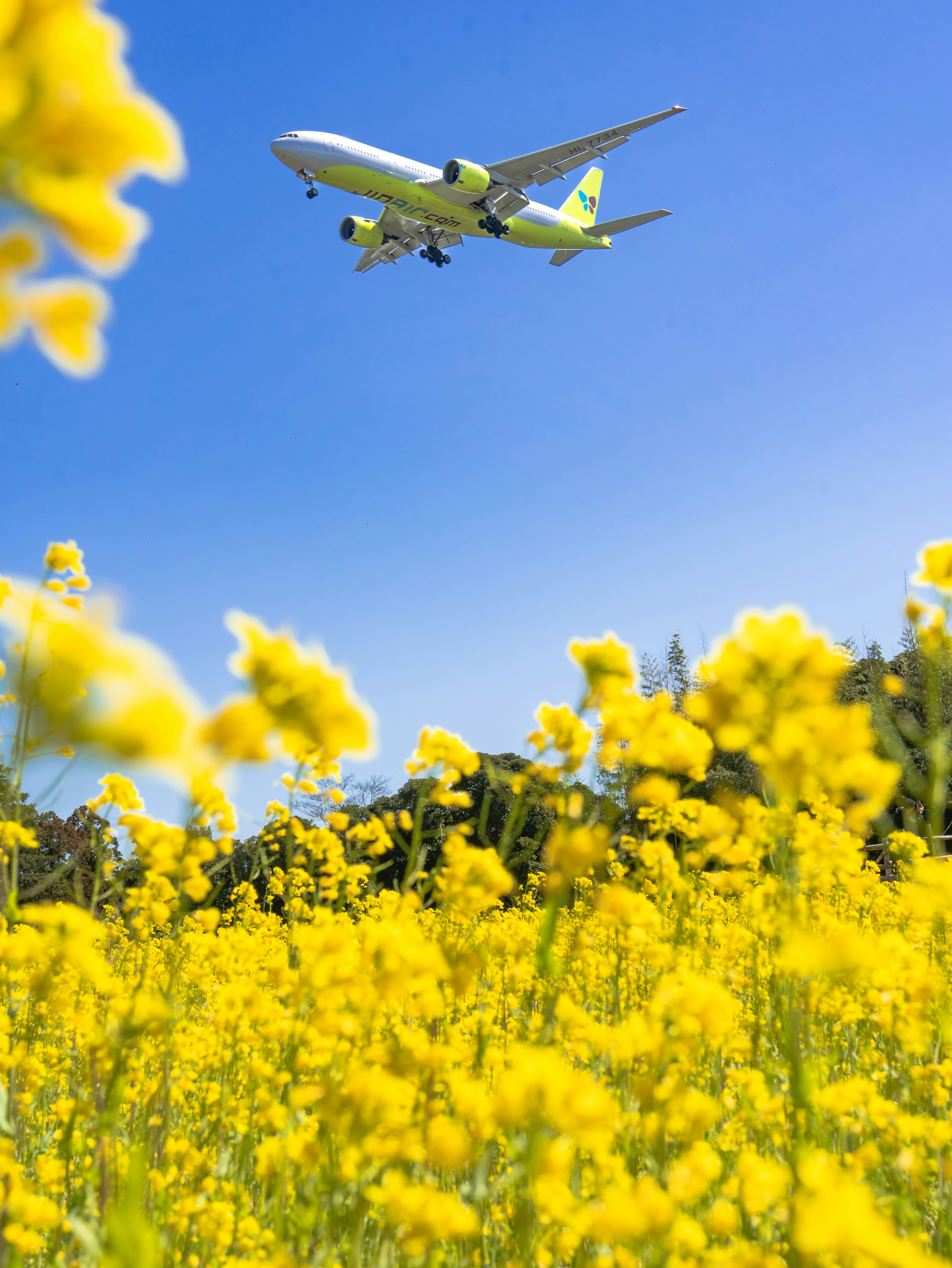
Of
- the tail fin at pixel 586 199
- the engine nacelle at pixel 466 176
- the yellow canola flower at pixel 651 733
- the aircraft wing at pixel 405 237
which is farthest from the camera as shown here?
the tail fin at pixel 586 199

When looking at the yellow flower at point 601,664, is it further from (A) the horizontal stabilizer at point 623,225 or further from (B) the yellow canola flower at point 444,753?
(A) the horizontal stabilizer at point 623,225

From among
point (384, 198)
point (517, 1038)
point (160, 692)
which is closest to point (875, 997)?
point (517, 1038)

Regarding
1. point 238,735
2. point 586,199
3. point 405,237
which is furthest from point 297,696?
point 586,199

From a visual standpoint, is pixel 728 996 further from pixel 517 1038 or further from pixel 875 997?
pixel 517 1038

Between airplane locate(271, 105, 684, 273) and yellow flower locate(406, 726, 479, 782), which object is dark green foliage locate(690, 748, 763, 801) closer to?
yellow flower locate(406, 726, 479, 782)

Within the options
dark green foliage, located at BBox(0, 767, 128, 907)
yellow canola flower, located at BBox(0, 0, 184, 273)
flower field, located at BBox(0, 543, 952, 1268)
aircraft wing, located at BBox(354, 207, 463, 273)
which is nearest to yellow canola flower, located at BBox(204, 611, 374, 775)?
flower field, located at BBox(0, 543, 952, 1268)

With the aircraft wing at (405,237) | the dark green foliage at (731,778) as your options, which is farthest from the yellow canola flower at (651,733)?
the aircraft wing at (405,237)
